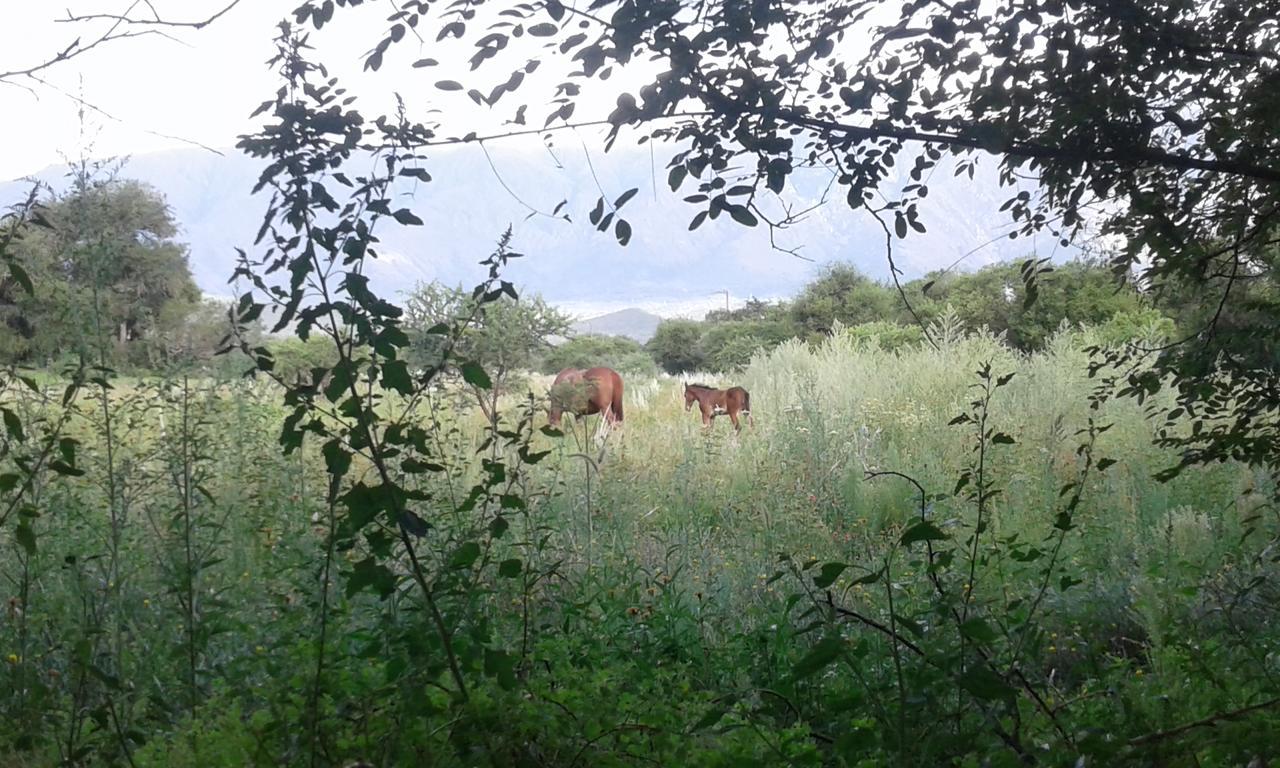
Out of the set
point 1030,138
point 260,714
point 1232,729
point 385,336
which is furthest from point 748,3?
point 260,714

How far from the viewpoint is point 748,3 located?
1788 millimetres

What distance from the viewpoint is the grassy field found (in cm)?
157

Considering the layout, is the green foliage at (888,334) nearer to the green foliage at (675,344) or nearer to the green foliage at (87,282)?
the green foliage at (675,344)

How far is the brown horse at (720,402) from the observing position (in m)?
7.16

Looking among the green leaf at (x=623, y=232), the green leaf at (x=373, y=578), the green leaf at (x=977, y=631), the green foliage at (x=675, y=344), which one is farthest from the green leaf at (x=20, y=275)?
the green foliage at (x=675, y=344)

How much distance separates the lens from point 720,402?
7.36 m

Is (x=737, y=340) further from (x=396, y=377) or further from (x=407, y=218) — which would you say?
(x=396, y=377)

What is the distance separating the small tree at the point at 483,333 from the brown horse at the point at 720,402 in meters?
2.00

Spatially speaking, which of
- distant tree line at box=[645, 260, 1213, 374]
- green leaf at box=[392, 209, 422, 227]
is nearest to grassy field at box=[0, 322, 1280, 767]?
green leaf at box=[392, 209, 422, 227]

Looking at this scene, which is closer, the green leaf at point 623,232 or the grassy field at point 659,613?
the grassy field at point 659,613

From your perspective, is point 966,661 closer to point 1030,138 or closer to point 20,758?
point 1030,138

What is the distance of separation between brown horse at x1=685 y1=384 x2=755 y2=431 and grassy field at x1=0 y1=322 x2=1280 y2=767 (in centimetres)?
73

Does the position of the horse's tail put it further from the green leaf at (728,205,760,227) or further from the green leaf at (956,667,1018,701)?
the green leaf at (956,667,1018,701)

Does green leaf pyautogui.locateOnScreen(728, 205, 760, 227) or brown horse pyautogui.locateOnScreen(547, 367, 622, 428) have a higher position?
green leaf pyautogui.locateOnScreen(728, 205, 760, 227)
